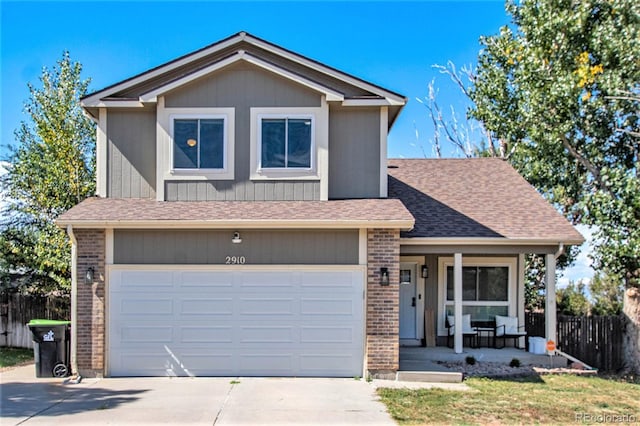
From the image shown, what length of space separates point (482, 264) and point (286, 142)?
20.3 feet

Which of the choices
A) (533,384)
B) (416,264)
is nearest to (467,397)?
(533,384)

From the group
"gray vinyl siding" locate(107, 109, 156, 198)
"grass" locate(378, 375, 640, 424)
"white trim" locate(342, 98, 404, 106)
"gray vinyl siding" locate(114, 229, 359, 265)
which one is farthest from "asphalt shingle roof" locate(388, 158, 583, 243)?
"gray vinyl siding" locate(107, 109, 156, 198)

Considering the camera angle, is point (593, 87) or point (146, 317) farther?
point (593, 87)

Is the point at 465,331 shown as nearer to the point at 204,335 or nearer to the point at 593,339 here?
the point at 593,339

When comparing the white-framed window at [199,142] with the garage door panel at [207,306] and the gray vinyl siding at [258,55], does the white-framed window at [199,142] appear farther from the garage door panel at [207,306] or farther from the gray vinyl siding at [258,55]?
the garage door panel at [207,306]

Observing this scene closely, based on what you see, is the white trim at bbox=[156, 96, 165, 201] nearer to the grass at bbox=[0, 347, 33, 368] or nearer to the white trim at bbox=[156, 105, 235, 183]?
the white trim at bbox=[156, 105, 235, 183]

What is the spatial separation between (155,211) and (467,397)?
6620 millimetres

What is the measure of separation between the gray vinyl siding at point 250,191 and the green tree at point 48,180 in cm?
584

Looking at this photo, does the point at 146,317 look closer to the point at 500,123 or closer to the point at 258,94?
the point at 258,94

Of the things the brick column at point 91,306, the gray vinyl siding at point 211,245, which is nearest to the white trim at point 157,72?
the brick column at point 91,306

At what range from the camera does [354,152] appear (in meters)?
11.6

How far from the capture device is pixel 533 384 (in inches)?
410

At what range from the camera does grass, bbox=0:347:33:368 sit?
41.4 ft

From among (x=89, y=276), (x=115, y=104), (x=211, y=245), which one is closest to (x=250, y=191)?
(x=211, y=245)
